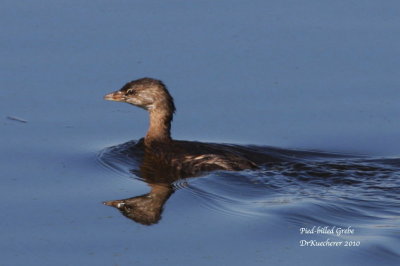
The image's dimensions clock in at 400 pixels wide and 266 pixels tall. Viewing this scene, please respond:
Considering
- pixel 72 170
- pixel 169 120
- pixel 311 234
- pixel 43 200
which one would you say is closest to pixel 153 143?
pixel 169 120

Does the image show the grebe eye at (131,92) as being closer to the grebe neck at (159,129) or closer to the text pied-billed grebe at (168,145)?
the text pied-billed grebe at (168,145)

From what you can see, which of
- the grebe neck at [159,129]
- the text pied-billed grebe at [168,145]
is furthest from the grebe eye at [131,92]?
the grebe neck at [159,129]

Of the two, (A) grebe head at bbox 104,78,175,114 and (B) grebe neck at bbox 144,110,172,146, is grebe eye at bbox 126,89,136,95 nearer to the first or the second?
(A) grebe head at bbox 104,78,175,114

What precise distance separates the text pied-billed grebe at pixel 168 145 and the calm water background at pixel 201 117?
0.28 metres

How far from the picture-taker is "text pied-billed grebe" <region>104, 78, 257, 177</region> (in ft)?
48.5

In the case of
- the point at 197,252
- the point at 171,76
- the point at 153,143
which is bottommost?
the point at 197,252

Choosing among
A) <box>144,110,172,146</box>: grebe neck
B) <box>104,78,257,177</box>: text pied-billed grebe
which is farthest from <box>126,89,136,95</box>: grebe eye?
<box>144,110,172,146</box>: grebe neck

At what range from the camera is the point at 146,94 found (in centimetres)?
1598

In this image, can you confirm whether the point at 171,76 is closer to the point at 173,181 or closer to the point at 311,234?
the point at 173,181

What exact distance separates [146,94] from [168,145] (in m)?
0.87

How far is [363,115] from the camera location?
15852 millimetres

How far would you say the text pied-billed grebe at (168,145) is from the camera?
1477cm

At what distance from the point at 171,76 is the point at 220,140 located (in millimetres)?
1661

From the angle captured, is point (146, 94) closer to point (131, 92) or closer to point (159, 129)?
point (131, 92)
